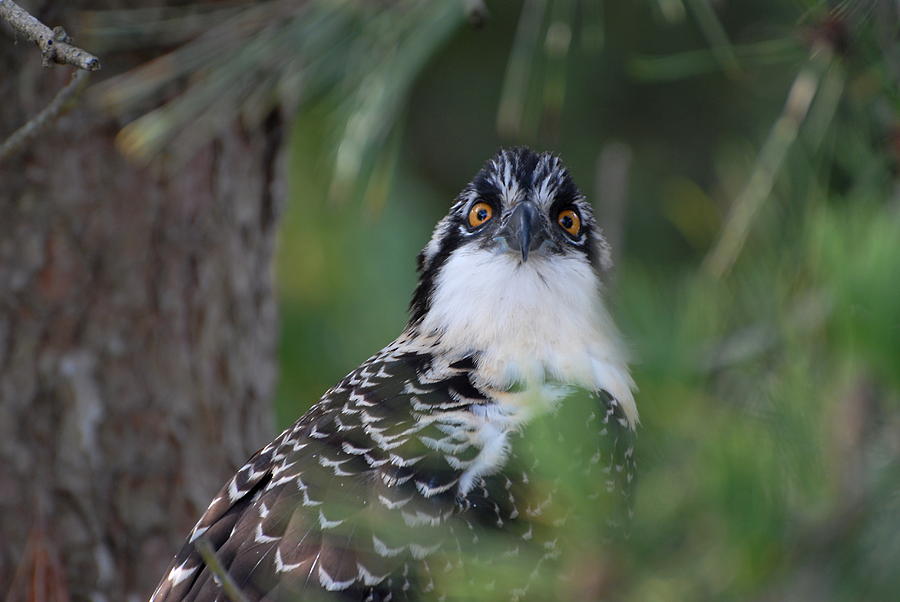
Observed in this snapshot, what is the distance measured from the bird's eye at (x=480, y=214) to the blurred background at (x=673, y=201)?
14.4 inches

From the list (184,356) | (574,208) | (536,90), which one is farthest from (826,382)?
(536,90)

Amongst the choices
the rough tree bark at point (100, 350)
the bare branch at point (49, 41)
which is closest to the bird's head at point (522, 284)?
the rough tree bark at point (100, 350)

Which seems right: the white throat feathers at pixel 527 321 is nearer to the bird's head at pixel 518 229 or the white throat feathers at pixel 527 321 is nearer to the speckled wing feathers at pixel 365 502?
the bird's head at pixel 518 229

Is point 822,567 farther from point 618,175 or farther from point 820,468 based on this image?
point 618,175

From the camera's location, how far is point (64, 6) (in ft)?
13.3

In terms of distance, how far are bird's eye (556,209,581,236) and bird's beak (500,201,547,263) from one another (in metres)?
0.16

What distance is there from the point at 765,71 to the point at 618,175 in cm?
436

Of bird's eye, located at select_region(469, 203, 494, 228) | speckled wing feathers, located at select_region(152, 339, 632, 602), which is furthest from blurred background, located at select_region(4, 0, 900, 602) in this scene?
speckled wing feathers, located at select_region(152, 339, 632, 602)

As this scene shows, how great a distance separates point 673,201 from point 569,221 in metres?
3.34

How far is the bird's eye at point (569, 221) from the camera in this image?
3.95 metres

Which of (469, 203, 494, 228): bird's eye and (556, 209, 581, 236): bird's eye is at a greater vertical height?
(469, 203, 494, 228): bird's eye

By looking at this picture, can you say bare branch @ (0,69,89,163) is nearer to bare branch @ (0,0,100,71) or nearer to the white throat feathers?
bare branch @ (0,0,100,71)

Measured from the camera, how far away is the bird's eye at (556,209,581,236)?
12.9 feet

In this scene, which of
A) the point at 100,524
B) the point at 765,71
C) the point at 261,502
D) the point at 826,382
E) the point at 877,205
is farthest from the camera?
the point at 765,71
